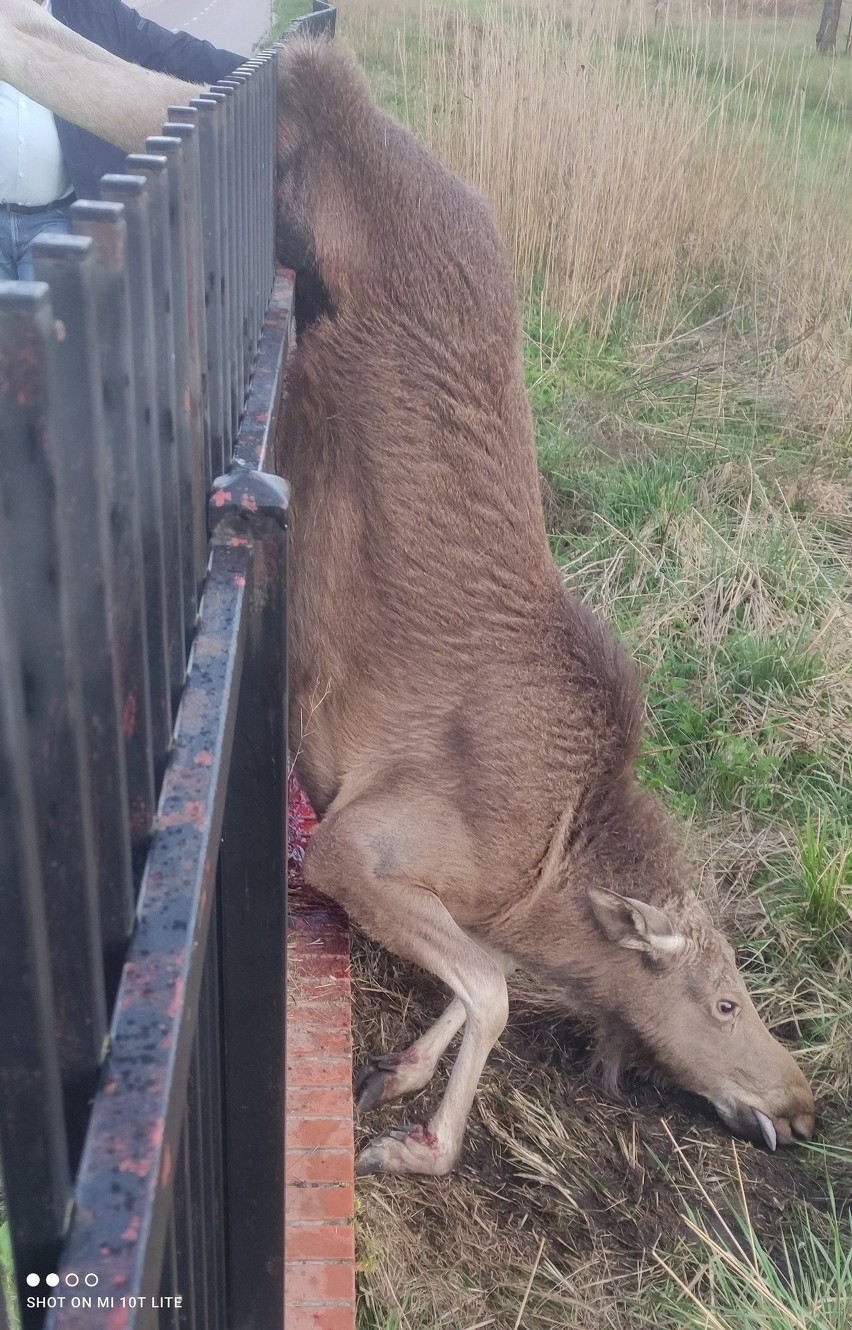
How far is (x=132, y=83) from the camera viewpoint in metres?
3.33

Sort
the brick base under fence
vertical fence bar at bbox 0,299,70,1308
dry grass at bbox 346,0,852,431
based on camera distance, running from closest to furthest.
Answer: vertical fence bar at bbox 0,299,70,1308, the brick base under fence, dry grass at bbox 346,0,852,431

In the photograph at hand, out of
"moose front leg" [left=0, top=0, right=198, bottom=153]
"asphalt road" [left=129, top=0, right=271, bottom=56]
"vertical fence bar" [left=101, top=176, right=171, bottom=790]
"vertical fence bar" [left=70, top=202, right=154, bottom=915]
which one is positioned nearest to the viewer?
"vertical fence bar" [left=70, top=202, right=154, bottom=915]

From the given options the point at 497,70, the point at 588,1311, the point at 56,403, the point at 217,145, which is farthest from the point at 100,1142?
the point at 497,70

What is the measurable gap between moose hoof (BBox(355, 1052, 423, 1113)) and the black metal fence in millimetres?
1842

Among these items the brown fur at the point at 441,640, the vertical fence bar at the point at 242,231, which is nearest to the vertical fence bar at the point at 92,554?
the vertical fence bar at the point at 242,231

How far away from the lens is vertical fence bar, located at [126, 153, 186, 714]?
1231mm

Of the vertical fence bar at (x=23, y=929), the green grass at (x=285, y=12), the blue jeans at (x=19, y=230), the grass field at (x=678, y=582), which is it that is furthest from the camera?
the green grass at (x=285, y=12)

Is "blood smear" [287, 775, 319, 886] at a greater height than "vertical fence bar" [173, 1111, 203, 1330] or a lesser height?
lesser

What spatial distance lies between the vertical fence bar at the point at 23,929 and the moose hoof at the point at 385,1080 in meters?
2.75

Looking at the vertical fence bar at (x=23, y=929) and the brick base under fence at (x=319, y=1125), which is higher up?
the vertical fence bar at (x=23, y=929)

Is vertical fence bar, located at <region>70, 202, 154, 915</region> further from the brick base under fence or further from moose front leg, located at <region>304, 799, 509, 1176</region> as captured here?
moose front leg, located at <region>304, 799, 509, 1176</region>

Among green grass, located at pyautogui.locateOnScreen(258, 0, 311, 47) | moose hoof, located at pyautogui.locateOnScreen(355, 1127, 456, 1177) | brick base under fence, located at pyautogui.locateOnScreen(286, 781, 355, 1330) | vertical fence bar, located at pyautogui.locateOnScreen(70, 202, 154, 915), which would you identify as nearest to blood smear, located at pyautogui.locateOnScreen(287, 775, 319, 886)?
brick base under fence, located at pyautogui.locateOnScreen(286, 781, 355, 1330)

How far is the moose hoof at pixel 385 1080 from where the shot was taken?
142 inches

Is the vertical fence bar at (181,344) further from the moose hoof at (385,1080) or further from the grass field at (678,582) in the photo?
the moose hoof at (385,1080)
